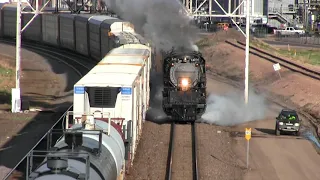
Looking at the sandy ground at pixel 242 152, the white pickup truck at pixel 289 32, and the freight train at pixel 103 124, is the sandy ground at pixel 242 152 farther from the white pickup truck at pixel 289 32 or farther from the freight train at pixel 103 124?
the white pickup truck at pixel 289 32

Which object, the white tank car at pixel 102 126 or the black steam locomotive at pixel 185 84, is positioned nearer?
the white tank car at pixel 102 126

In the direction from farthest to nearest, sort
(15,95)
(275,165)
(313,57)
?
1. (313,57)
2. (15,95)
3. (275,165)

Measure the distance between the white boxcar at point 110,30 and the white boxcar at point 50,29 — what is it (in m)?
21.9

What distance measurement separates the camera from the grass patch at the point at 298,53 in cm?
6991

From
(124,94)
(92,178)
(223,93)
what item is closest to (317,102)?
(223,93)

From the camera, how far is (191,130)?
29.6 metres

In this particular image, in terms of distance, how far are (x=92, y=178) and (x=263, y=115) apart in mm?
23736

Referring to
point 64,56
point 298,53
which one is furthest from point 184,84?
point 298,53

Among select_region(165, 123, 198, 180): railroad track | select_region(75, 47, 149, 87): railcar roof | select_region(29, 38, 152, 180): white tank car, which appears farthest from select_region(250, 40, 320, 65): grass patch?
select_region(29, 38, 152, 180): white tank car

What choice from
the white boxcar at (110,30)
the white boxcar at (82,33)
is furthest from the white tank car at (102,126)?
the white boxcar at (82,33)

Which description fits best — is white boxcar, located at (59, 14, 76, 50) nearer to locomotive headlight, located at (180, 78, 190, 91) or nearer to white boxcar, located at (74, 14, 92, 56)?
white boxcar, located at (74, 14, 92, 56)

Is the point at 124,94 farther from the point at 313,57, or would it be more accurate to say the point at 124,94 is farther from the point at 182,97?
the point at 313,57

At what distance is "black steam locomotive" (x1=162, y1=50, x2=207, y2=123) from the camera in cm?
2933

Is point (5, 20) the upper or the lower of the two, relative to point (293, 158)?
upper
